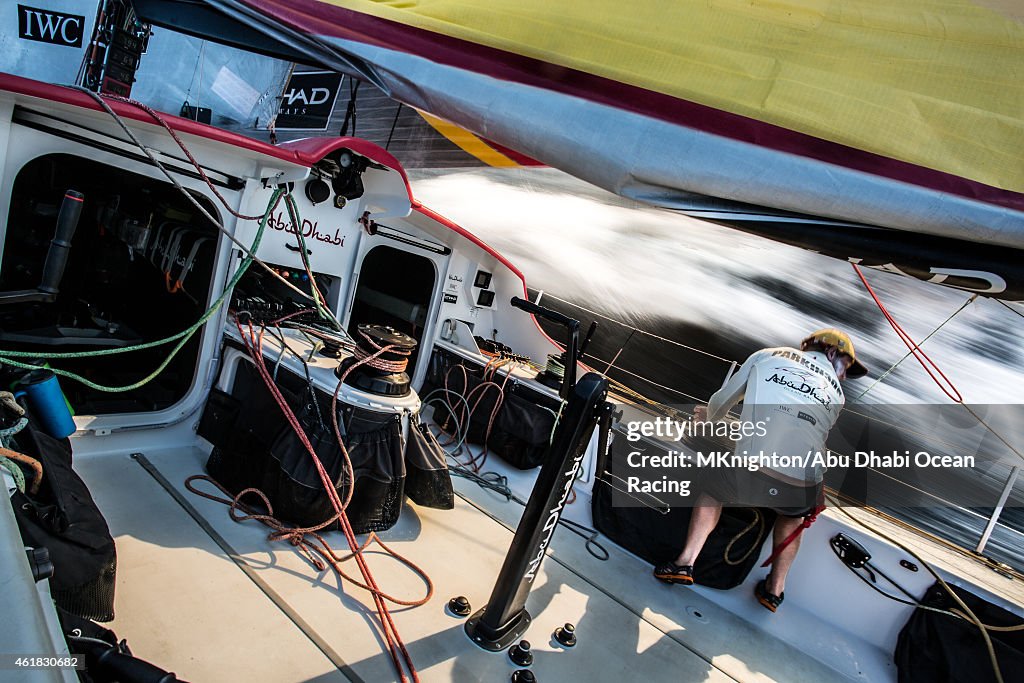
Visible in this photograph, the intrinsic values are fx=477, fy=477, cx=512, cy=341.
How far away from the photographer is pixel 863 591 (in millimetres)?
2465

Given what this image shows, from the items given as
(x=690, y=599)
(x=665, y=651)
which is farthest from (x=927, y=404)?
(x=665, y=651)

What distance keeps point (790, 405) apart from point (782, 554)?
0.80m

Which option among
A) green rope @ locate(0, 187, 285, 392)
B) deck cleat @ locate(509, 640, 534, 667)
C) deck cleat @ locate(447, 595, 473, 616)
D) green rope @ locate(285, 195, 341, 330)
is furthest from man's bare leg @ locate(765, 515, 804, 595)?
green rope @ locate(0, 187, 285, 392)

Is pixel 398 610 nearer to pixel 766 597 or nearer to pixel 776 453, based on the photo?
pixel 776 453

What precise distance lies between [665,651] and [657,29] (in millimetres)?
2276

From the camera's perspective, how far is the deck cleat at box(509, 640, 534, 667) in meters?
1.64

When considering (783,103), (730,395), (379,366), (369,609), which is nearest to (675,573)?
(730,395)

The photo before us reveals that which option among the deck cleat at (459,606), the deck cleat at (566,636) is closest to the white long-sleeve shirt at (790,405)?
the deck cleat at (566,636)

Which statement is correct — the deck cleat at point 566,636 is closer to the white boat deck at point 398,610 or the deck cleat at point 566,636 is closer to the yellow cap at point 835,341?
the white boat deck at point 398,610

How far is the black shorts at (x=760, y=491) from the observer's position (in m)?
2.31

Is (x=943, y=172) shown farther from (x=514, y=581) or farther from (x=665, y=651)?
(x=665, y=651)

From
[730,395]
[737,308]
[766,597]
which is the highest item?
[737,308]

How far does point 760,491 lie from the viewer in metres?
2.35

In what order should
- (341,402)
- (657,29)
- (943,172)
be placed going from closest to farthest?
(943,172) < (657,29) < (341,402)
